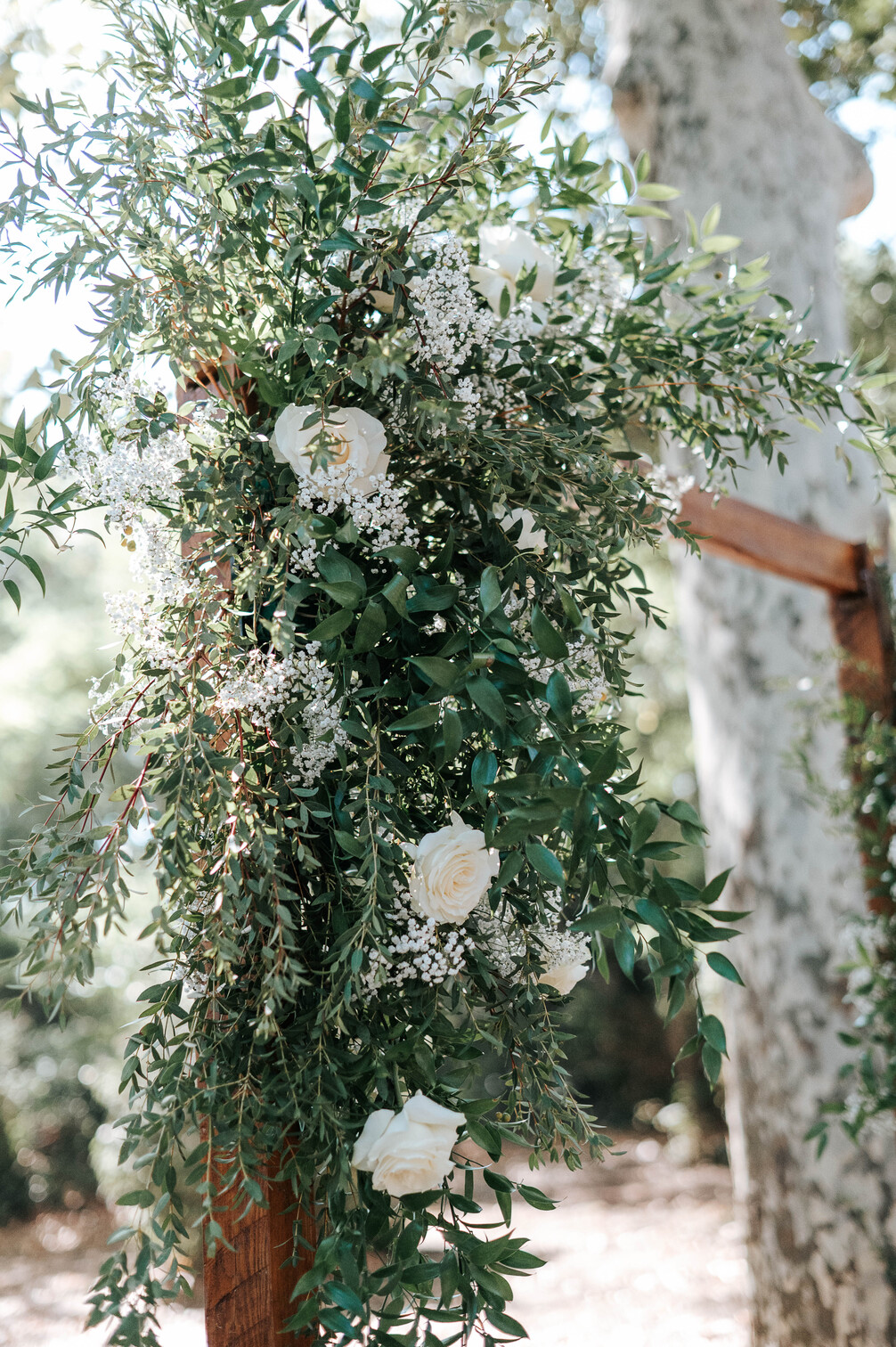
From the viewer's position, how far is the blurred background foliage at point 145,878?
3.95 m

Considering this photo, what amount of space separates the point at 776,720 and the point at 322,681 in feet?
7.40

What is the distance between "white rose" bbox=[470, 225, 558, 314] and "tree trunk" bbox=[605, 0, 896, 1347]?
1560 millimetres

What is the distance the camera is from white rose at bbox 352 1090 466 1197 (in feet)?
1.86

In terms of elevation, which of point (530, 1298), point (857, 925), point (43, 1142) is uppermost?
point (857, 925)

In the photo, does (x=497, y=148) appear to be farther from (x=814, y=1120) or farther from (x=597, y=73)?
(x=597, y=73)

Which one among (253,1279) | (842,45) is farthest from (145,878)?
(842,45)

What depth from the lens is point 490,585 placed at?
60cm

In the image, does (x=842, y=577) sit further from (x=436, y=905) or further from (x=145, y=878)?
(x=145, y=878)

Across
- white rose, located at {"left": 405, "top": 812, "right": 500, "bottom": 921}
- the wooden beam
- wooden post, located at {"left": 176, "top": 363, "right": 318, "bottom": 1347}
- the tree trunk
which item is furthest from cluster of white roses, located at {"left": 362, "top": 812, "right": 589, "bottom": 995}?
the tree trunk

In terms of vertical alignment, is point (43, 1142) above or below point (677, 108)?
below

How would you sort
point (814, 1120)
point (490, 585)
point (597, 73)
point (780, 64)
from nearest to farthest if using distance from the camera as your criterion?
point (490, 585) → point (814, 1120) → point (780, 64) → point (597, 73)

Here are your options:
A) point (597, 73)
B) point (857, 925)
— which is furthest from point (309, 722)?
point (597, 73)

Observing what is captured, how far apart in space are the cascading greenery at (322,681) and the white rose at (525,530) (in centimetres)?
1

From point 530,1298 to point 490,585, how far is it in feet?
13.5
